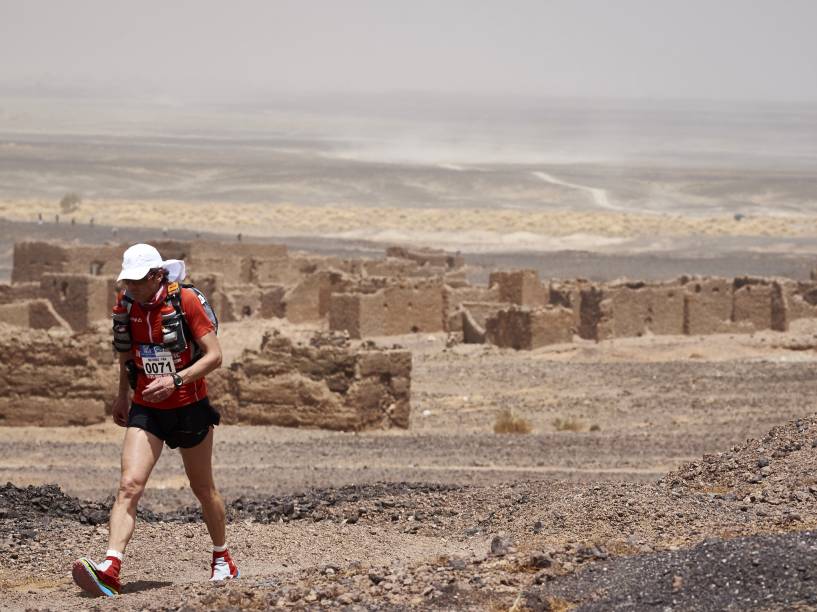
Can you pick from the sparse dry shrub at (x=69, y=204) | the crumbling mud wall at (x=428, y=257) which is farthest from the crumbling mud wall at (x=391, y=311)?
the sparse dry shrub at (x=69, y=204)

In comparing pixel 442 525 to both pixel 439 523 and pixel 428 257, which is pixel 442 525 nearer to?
pixel 439 523

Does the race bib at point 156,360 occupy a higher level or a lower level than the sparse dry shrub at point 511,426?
higher

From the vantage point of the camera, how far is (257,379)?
20.4 m

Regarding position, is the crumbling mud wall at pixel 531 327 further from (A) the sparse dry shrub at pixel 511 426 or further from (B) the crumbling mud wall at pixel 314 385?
(B) the crumbling mud wall at pixel 314 385

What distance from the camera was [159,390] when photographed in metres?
8.14

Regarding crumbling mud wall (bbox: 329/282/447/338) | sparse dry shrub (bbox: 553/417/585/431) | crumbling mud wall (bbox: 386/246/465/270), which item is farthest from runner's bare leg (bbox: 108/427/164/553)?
crumbling mud wall (bbox: 386/246/465/270)

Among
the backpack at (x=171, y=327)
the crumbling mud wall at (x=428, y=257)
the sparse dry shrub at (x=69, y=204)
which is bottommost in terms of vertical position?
the sparse dry shrub at (x=69, y=204)

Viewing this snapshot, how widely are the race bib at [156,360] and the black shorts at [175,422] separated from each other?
199 millimetres

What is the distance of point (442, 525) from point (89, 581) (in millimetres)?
2851

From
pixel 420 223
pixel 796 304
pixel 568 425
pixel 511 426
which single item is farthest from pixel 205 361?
pixel 420 223

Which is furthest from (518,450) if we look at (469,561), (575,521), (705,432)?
(469,561)

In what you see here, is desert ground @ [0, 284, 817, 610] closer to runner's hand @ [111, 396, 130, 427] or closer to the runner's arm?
runner's hand @ [111, 396, 130, 427]

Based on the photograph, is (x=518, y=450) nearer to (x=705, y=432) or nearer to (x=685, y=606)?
(x=705, y=432)

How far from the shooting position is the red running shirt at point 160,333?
8266mm
